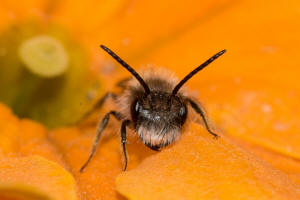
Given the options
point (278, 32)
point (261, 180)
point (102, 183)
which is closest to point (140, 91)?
point (102, 183)

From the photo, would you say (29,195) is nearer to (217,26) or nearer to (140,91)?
(140,91)

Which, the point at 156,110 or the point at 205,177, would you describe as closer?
the point at 205,177

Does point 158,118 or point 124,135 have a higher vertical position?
point 158,118

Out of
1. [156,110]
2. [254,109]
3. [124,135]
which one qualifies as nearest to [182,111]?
[156,110]

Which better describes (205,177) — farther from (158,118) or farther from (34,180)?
(34,180)

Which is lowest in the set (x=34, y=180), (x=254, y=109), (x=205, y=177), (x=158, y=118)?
(x=34, y=180)

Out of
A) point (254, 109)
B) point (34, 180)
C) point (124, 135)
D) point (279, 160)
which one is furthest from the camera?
point (254, 109)

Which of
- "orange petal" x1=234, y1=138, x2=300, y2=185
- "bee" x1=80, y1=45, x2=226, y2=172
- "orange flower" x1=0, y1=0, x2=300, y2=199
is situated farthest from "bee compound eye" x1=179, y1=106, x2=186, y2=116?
"orange petal" x1=234, y1=138, x2=300, y2=185

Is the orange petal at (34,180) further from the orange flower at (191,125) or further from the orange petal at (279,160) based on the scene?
the orange petal at (279,160)
